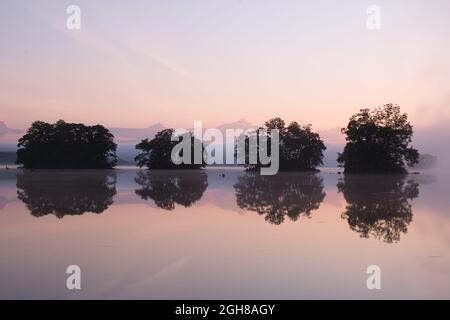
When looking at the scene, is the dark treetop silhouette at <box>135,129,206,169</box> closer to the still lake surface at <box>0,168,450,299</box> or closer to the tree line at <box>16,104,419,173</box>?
the tree line at <box>16,104,419,173</box>

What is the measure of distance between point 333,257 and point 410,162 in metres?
57.8

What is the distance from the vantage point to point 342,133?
214 feet

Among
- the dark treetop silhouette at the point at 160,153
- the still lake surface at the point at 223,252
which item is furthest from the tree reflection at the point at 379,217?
the dark treetop silhouette at the point at 160,153

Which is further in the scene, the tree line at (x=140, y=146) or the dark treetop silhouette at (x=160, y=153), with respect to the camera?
the dark treetop silhouette at (x=160, y=153)

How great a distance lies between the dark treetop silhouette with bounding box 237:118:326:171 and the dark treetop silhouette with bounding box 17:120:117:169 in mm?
26190

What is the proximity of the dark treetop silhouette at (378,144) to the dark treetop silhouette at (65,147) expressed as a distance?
4188cm

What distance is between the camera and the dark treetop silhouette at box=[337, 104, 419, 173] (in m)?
61.9

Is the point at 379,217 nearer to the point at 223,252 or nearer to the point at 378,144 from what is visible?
the point at 223,252

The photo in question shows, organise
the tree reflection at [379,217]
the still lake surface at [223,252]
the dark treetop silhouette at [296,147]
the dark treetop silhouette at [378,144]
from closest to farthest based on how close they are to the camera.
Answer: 1. the still lake surface at [223,252]
2. the tree reflection at [379,217]
3. the dark treetop silhouette at [378,144]
4. the dark treetop silhouette at [296,147]

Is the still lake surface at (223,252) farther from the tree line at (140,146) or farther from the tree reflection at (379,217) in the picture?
the tree line at (140,146)

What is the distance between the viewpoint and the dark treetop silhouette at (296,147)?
75.4m

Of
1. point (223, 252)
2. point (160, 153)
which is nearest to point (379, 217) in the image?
point (223, 252)

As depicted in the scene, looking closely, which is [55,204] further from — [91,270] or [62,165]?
[62,165]

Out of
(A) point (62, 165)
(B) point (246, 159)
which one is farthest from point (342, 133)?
(A) point (62, 165)
